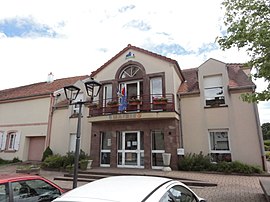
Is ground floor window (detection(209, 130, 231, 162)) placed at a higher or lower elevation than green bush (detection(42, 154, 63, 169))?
higher

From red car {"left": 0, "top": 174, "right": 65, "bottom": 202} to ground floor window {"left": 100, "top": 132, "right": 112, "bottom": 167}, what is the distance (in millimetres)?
9379

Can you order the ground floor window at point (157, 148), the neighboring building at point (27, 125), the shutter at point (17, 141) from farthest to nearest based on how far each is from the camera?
the shutter at point (17, 141), the neighboring building at point (27, 125), the ground floor window at point (157, 148)

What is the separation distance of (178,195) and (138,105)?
10759 mm

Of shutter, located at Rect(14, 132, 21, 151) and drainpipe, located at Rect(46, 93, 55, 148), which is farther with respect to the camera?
shutter, located at Rect(14, 132, 21, 151)

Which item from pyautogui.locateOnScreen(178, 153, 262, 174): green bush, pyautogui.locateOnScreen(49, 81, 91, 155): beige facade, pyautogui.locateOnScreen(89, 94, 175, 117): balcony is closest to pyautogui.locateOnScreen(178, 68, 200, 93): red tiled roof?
pyautogui.locateOnScreen(89, 94, 175, 117): balcony

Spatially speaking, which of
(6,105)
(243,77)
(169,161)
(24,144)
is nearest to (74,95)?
(169,161)

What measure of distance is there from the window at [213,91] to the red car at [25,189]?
11.1 metres

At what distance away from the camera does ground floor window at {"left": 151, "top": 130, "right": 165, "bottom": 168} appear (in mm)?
12586

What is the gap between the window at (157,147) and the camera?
1260cm

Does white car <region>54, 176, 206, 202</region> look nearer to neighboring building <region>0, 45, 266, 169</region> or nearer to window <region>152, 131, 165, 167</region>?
neighboring building <region>0, 45, 266, 169</region>

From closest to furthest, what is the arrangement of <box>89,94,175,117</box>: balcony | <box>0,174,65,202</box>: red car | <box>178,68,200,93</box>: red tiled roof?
<box>0,174,65,202</box>: red car < <box>89,94,175,117</box>: balcony < <box>178,68,200,93</box>: red tiled roof

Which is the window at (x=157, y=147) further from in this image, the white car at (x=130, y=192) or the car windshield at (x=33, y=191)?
the white car at (x=130, y=192)

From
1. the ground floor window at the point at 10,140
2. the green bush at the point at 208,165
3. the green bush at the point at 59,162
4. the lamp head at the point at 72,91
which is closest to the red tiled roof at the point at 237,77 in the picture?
the green bush at the point at 208,165

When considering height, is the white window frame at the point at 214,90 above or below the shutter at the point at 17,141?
above
